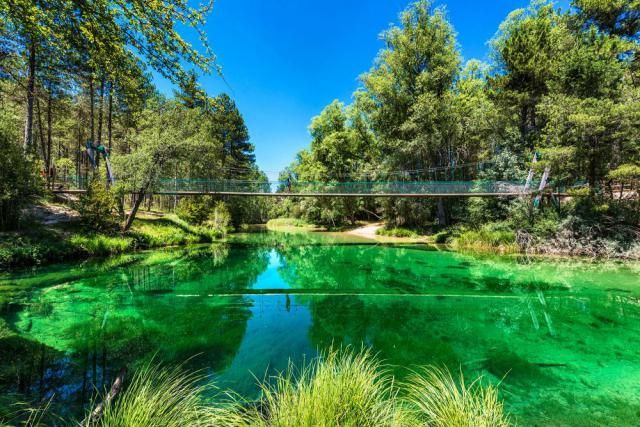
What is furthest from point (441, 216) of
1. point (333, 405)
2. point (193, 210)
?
point (333, 405)

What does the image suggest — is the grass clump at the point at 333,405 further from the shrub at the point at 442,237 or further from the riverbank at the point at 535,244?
the shrub at the point at 442,237

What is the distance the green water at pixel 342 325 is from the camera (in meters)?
2.99

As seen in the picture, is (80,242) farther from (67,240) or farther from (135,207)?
(135,207)

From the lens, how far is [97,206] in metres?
10.4

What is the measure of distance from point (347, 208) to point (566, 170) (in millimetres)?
15301

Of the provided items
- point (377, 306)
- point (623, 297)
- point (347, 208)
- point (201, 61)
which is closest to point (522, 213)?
point (623, 297)

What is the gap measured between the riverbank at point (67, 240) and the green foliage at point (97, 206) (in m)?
0.30

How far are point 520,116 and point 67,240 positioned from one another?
2072 cm

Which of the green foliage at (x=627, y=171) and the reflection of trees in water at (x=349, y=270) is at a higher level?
the green foliage at (x=627, y=171)

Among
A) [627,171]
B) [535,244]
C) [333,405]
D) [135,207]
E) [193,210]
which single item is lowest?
[535,244]

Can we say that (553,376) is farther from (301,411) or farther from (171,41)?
(171,41)

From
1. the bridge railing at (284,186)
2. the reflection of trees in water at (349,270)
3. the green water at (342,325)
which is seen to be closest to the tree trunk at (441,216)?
the bridge railing at (284,186)

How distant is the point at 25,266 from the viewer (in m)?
7.64

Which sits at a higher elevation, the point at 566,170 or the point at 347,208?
the point at 566,170
